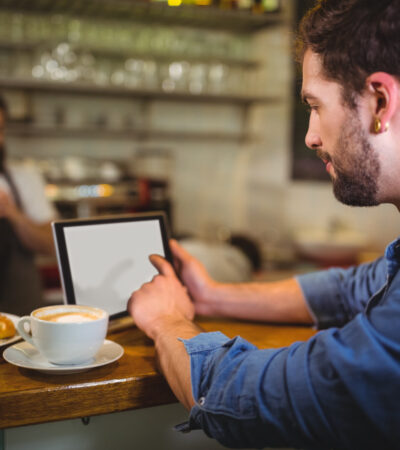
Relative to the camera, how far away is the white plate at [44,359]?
0.86m

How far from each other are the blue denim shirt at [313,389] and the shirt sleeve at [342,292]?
481 mm

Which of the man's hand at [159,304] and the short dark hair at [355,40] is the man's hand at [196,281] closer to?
the man's hand at [159,304]

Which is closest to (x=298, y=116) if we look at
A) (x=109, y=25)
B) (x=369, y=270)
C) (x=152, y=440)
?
(x=109, y=25)

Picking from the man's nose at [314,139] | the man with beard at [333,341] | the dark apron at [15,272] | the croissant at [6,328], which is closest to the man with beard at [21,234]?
the dark apron at [15,272]

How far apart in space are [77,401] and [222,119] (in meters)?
4.20

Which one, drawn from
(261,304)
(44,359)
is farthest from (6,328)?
(261,304)

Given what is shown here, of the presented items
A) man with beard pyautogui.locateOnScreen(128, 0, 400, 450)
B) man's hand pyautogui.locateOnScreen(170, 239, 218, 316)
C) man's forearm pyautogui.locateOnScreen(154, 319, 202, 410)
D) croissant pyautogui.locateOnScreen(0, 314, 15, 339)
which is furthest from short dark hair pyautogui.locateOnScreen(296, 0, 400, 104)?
croissant pyautogui.locateOnScreen(0, 314, 15, 339)

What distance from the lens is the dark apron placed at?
2.08m

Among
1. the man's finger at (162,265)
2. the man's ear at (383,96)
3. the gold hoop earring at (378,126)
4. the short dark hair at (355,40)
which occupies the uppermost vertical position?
the short dark hair at (355,40)

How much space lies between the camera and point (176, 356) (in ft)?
2.85

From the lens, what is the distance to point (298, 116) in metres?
4.18

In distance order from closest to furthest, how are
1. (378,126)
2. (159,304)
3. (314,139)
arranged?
(378,126) < (314,139) < (159,304)

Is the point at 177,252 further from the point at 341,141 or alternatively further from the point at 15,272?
the point at 15,272

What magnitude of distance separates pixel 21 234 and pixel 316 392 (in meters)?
1.60
